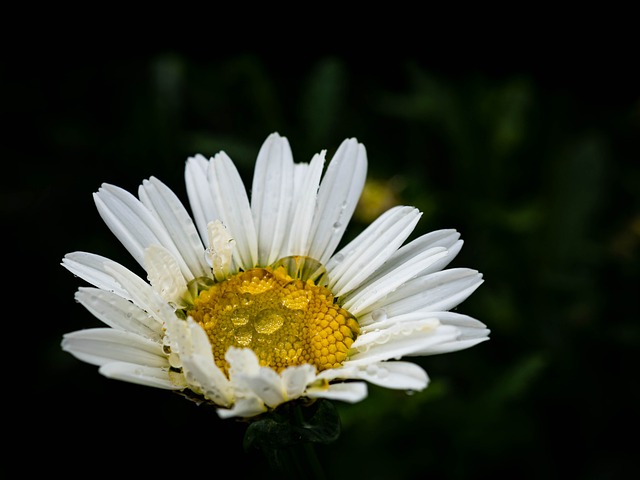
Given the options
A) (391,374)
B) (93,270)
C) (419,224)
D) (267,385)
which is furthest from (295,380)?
(419,224)

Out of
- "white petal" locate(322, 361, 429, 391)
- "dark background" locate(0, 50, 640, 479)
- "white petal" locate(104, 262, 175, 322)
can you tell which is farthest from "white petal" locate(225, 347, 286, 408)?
"dark background" locate(0, 50, 640, 479)

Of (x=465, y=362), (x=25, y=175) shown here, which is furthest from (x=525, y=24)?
(x=25, y=175)

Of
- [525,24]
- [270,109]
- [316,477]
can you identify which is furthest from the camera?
[525,24]

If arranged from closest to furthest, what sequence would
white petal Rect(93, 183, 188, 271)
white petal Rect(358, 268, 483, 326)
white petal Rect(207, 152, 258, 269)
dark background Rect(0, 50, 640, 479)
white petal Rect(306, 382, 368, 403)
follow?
white petal Rect(306, 382, 368, 403) → white petal Rect(358, 268, 483, 326) → white petal Rect(93, 183, 188, 271) → white petal Rect(207, 152, 258, 269) → dark background Rect(0, 50, 640, 479)

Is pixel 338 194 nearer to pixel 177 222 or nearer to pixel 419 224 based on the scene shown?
pixel 177 222

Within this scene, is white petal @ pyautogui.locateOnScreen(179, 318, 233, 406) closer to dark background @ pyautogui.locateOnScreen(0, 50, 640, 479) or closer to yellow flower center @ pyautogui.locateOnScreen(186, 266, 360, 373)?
yellow flower center @ pyautogui.locateOnScreen(186, 266, 360, 373)

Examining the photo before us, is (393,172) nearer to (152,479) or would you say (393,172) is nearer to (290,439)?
(152,479)
